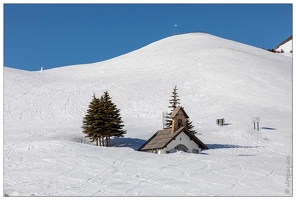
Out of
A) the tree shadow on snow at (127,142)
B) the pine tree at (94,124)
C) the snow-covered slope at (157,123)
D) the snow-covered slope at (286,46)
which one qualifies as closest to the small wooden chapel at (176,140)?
the snow-covered slope at (157,123)

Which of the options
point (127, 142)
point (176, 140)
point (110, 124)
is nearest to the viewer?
point (176, 140)

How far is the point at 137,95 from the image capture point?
57250 millimetres

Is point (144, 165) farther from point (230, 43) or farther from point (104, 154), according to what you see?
point (230, 43)

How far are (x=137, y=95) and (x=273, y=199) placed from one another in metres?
38.9

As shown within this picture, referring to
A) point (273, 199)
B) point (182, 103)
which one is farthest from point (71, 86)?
point (273, 199)

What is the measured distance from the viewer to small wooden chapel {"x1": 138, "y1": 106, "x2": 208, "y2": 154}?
108 feet

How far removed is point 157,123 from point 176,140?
13320mm

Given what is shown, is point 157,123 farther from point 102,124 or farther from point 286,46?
point 286,46

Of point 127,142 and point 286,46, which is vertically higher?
point 286,46

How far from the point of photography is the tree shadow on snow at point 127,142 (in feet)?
123

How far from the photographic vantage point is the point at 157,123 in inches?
1842

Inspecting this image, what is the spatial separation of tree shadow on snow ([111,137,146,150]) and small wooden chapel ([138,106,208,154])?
3.07 meters

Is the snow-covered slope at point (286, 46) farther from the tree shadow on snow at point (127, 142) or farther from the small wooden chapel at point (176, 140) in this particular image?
the small wooden chapel at point (176, 140)

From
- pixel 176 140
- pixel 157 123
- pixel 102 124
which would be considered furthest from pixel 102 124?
pixel 157 123
